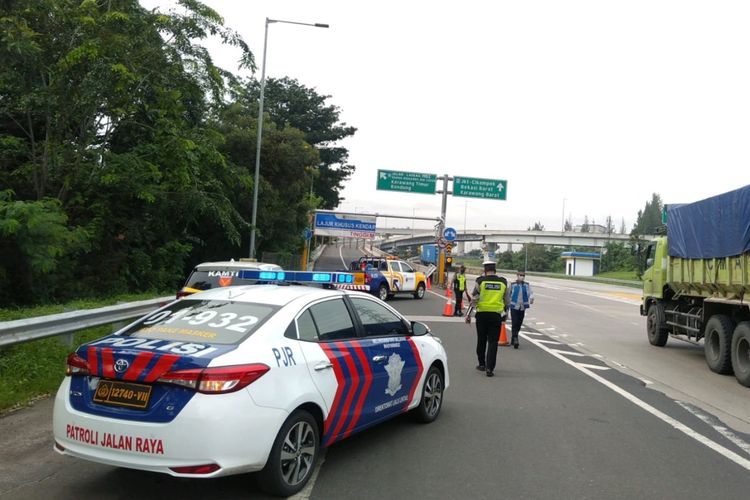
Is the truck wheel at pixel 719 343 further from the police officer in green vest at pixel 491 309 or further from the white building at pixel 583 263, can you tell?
the white building at pixel 583 263

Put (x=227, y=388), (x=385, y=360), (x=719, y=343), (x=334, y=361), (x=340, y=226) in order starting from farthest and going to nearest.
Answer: (x=340, y=226) → (x=719, y=343) → (x=385, y=360) → (x=334, y=361) → (x=227, y=388)

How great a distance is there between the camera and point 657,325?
46.7 ft

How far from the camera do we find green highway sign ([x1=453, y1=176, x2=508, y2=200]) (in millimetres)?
39062

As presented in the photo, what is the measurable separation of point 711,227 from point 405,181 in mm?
27773

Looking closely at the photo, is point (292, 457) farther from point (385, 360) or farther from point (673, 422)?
point (673, 422)

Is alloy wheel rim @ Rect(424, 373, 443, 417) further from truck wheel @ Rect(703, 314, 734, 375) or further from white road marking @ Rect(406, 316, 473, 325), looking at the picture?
white road marking @ Rect(406, 316, 473, 325)

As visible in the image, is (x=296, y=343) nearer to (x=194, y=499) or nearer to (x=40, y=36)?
(x=194, y=499)

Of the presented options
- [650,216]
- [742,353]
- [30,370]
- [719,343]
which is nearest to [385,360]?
[30,370]

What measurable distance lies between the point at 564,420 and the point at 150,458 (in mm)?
4765

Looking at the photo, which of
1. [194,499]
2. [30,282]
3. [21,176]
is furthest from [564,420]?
[21,176]

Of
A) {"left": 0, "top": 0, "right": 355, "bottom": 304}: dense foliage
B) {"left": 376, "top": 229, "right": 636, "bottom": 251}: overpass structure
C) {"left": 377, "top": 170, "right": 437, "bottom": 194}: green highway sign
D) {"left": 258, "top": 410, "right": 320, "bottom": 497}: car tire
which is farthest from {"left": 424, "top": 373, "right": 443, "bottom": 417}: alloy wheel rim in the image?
{"left": 376, "top": 229, "right": 636, "bottom": 251}: overpass structure

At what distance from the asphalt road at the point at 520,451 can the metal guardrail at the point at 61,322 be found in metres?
0.89

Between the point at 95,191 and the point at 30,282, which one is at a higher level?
the point at 95,191

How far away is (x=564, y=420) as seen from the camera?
6.98 m
